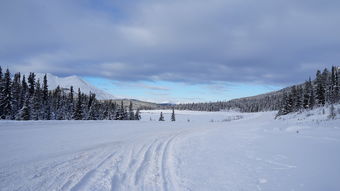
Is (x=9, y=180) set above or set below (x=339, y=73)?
below

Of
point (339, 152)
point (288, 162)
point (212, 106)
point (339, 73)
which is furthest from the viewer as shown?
point (212, 106)

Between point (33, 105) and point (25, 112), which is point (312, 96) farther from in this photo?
point (33, 105)

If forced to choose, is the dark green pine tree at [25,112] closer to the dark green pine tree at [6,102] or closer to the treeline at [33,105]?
the treeline at [33,105]

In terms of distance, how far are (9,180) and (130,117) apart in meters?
54.9

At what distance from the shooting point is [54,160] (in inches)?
218

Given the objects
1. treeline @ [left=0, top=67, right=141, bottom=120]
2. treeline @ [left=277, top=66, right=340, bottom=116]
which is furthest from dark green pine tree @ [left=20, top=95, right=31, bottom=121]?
treeline @ [left=277, top=66, right=340, bottom=116]

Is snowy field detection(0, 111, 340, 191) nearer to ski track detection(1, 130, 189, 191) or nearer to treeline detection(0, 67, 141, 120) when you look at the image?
ski track detection(1, 130, 189, 191)

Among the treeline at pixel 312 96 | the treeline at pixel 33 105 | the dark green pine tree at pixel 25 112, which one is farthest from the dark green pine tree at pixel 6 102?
the treeline at pixel 312 96

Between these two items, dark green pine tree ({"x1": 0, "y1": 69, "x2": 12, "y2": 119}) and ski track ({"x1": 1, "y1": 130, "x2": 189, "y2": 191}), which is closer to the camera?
ski track ({"x1": 1, "y1": 130, "x2": 189, "y2": 191})

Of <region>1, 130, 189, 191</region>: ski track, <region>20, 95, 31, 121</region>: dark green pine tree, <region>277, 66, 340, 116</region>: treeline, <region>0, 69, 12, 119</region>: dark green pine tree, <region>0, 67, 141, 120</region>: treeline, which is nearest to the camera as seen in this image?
<region>1, 130, 189, 191</region>: ski track

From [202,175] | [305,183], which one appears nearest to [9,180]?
[202,175]

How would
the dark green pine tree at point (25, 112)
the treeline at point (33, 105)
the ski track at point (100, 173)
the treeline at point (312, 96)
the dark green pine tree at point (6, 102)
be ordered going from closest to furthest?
the ski track at point (100, 173) → the dark green pine tree at point (25, 112) → the dark green pine tree at point (6, 102) → the treeline at point (33, 105) → the treeline at point (312, 96)

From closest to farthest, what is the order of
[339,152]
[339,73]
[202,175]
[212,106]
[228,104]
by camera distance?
[202,175] < [339,152] < [339,73] < [212,106] < [228,104]

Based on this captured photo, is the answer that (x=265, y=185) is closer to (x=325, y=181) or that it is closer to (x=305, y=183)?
(x=305, y=183)
